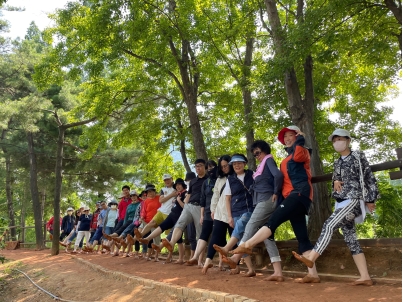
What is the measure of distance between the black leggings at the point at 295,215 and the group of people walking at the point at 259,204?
12mm

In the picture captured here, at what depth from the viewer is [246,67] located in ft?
46.8

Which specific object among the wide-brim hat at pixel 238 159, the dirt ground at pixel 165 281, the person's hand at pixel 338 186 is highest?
the wide-brim hat at pixel 238 159

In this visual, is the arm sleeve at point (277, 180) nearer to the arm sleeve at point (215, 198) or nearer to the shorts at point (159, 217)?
the arm sleeve at point (215, 198)

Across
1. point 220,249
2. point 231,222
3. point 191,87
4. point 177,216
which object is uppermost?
point 191,87

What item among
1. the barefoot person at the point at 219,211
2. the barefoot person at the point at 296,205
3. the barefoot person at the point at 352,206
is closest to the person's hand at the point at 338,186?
the barefoot person at the point at 352,206

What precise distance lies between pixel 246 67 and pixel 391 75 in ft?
15.1

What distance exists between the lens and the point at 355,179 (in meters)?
5.07

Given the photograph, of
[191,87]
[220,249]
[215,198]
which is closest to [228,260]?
[220,249]

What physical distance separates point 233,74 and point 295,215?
32.6 ft

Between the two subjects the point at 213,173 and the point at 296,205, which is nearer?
the point at 296,205

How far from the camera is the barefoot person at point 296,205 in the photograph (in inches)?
213

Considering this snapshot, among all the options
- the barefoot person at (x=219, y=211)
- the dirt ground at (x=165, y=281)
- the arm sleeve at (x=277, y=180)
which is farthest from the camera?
the barefoot person at (x=219, y=211)

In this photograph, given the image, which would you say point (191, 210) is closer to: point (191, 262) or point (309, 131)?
point (191, 262)

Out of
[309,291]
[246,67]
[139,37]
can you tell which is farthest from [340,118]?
[309,291]
